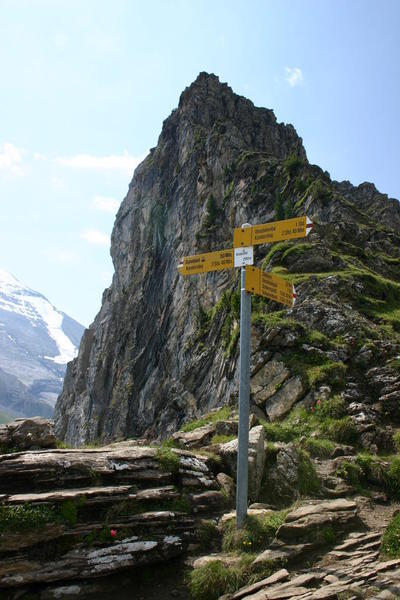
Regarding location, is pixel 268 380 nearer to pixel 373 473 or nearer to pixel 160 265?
pixel 373 473

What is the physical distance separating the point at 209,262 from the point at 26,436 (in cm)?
616

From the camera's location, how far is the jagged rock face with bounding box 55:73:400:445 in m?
24.9

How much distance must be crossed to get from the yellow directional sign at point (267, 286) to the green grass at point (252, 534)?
463cm

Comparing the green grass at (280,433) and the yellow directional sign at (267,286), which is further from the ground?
the yellow directional sign at (267,286)

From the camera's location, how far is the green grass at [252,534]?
9133 mm

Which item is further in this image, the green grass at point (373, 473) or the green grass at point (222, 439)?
the green grass at point (222, 439)

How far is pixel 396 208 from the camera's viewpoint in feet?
257

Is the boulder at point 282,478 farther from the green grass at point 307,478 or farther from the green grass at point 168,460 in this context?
the green grass at point 168,460

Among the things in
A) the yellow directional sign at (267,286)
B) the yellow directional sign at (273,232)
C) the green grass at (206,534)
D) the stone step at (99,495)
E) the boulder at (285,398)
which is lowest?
the green grass at (206,534)

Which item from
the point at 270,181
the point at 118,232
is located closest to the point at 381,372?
the point at 270,181

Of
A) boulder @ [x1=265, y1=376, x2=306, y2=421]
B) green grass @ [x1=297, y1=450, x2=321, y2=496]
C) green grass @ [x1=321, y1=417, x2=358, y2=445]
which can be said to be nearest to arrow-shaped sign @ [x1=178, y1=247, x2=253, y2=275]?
green grass @ [x1=297, y1=450, x2=321, y2=496]

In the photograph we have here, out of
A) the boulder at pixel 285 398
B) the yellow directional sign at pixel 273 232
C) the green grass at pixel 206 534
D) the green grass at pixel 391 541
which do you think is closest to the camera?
the green grass at pixel 391 541

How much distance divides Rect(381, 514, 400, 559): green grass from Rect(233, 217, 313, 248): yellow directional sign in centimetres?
610

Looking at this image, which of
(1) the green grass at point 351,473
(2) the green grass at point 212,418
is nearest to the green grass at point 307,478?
(1) the green grass at point 351,473
